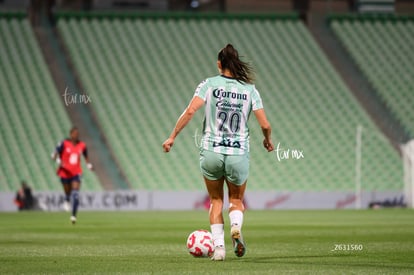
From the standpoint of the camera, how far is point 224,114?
1057 cm

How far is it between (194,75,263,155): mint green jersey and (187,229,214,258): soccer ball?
3.24ft

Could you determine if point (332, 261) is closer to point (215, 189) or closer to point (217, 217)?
point (217, 217)

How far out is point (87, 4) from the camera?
129 feet

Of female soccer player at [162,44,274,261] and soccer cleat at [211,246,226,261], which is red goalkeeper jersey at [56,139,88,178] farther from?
soccer cleat at [211,246,226,261]

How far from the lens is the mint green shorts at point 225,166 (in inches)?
413

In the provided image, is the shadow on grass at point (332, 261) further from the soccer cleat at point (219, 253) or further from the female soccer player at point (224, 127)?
the female soccer player at point (224, 127)

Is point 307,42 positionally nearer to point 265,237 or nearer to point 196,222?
point 196,222

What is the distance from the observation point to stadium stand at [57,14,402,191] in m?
33.7

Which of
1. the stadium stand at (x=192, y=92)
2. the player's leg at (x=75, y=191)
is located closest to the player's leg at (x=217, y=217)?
the player's leg at (x=75, y=191)

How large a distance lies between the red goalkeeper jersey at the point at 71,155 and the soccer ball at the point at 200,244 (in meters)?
→ 11.4

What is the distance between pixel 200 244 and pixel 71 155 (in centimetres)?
1152

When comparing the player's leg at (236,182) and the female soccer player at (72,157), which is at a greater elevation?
the female soccer player at (72,157)

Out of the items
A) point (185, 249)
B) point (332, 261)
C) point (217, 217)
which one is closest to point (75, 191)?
point (185, 249)

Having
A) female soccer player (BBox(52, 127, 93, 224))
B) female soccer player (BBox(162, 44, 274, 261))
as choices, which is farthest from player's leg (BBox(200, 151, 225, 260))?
female soccer player (BBox(52, 127, 93, 224))
